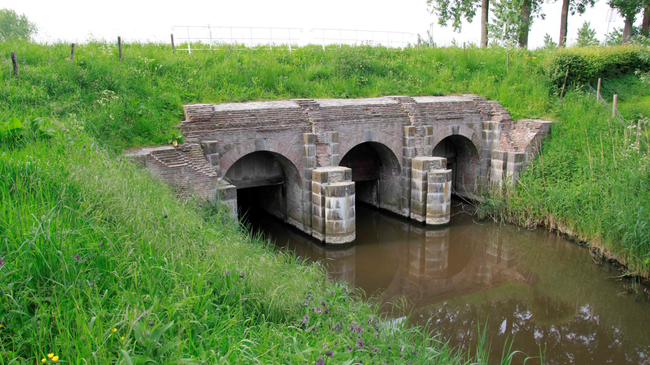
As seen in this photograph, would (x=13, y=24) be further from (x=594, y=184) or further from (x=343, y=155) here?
Result: (x=594, y=184)

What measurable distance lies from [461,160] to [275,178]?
6.88 m

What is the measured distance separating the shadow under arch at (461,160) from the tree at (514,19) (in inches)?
396

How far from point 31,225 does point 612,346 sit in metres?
8.39

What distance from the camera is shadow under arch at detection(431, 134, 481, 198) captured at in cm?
1534

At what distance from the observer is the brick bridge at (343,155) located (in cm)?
1084

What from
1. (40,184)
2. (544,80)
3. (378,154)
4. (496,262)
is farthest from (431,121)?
(40,184)

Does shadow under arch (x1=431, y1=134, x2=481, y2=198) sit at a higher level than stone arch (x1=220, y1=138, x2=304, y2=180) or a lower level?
lower

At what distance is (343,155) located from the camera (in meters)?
12.7

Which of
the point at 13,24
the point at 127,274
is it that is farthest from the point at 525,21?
the point at 13,24

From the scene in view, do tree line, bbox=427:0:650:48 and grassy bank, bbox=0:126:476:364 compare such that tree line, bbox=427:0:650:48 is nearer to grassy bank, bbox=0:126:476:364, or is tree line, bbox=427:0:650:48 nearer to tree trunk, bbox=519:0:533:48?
tree trunk, bbox=519:0:533:48

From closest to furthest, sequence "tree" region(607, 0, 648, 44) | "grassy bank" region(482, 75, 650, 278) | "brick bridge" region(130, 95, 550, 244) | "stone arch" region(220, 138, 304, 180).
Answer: "grassy bank" region(482, 75, 650, 278) → "brick bridge" region(130, 95, 550, 244) → "stone arch" region(220, 138, 304, 180) → "tree" region(607, 0, 648, 44)

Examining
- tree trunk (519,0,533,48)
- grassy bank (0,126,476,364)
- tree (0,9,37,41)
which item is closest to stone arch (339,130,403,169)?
grassy bank (0,126,476,364)

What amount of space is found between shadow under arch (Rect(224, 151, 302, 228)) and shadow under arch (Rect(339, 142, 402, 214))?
2.20 meters

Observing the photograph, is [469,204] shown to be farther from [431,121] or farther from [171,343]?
[171,343]
